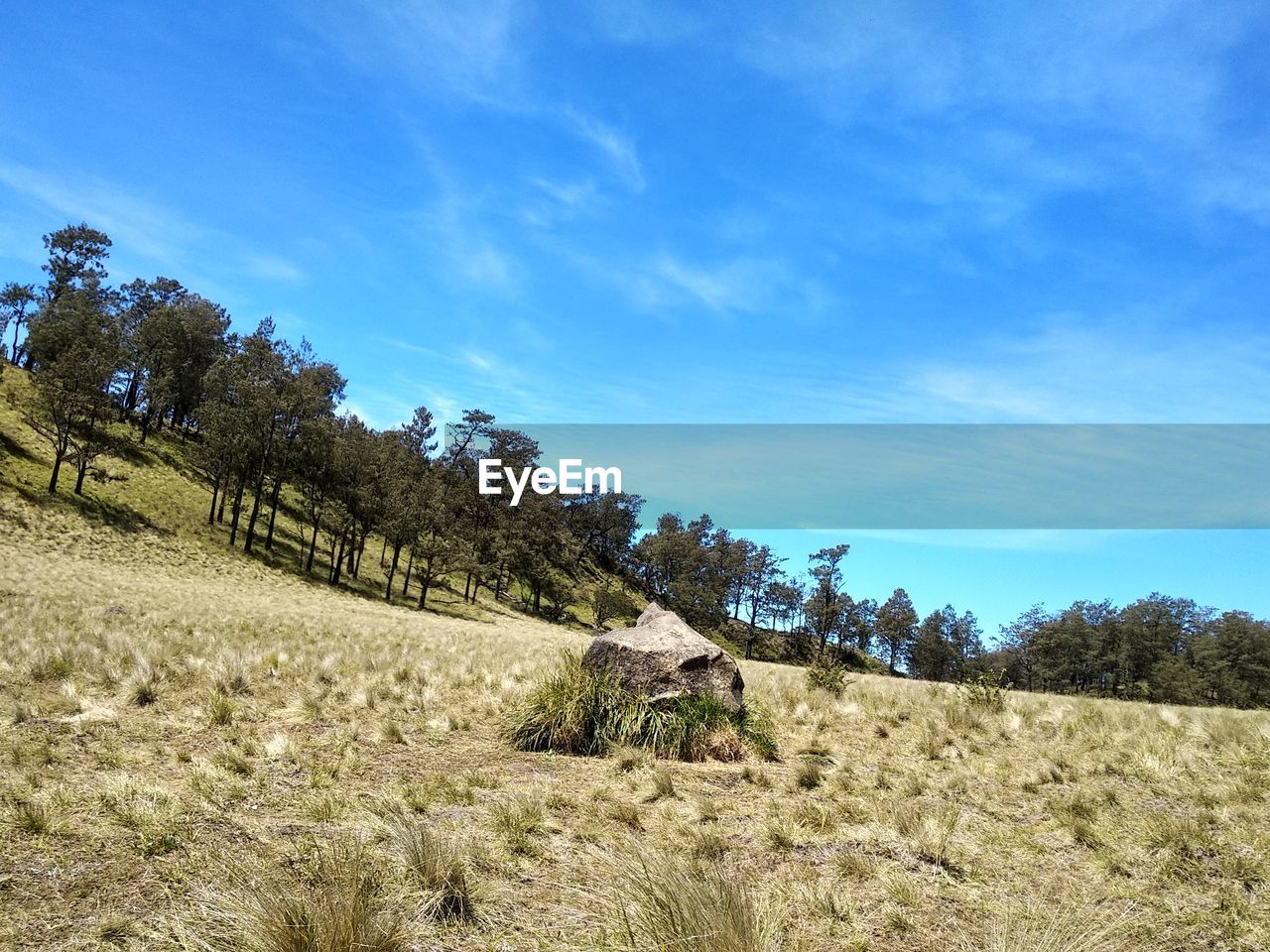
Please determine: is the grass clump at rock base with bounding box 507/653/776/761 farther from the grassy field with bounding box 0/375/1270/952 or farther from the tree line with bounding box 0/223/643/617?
the tree line with bounding box 0/223/643/617

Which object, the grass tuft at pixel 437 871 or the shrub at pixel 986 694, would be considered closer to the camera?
the grass tuft at pixel 437 871

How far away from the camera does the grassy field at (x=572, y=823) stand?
4.15m

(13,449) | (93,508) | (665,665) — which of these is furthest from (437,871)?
(13,449)

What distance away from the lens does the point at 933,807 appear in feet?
23.6

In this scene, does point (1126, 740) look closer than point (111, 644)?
Yes

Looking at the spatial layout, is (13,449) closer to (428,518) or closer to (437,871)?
(428,518)

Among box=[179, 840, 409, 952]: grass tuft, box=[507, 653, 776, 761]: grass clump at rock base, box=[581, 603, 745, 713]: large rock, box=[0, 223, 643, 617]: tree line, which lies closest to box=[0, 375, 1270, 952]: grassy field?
box=[179, 840, 409, 952]: grass tuft

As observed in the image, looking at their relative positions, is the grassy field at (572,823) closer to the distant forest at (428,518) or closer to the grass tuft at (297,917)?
the grass tuft at (297,917)

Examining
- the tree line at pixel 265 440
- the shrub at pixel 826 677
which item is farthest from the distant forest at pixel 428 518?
the shrub at pixel 826 677

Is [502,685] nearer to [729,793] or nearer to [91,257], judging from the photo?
[729,793]

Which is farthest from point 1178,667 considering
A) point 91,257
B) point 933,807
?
point 91,257

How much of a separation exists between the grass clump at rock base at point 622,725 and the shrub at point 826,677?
229 inches

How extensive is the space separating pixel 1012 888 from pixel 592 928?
337 centimetres

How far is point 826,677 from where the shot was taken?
53.5ft
